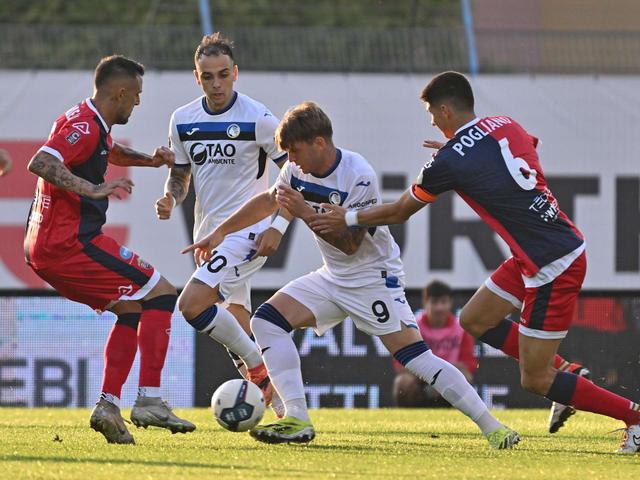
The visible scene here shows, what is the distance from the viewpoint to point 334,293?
295 inches

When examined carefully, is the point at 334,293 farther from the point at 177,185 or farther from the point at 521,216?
the point at 177,185

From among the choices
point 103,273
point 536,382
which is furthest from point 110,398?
point 536,382

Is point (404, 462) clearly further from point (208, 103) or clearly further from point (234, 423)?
point (208, 103)

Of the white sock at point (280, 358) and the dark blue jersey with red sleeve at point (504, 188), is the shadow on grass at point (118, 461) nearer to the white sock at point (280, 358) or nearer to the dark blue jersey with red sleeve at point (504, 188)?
the white sock at point (280, 358)

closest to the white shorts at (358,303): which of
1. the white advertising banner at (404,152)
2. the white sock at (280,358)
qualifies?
the white sock at (280,358)

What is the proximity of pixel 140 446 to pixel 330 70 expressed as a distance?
1144cm

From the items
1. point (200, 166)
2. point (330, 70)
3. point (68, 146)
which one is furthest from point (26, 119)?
point (68, 146)

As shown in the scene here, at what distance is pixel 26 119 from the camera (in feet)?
58.4

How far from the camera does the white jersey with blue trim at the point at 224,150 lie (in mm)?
8859

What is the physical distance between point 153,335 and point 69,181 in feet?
3.34

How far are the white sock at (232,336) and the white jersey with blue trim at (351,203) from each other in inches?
39.8

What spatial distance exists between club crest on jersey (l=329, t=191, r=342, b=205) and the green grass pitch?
1.34 metres

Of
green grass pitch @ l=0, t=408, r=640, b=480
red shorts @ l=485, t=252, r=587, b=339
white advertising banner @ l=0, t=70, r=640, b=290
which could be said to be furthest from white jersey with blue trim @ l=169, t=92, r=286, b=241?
white advertising banner @ l=0, t=70, r=640, b=290

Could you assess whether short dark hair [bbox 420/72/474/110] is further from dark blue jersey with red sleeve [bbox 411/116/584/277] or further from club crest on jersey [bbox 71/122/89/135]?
club crest on jersey [bbox 71/122/89/135]
